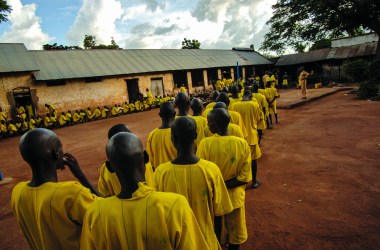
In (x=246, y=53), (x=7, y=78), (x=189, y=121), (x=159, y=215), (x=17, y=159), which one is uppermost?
(x=246, y=53)

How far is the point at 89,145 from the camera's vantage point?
9.78m

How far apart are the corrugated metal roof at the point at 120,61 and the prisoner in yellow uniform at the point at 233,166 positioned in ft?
54.9

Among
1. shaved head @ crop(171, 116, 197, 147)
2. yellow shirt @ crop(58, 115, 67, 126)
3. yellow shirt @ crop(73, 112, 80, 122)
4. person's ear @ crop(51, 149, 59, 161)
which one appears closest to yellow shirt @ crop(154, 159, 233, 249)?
shaved head @ crop(171, 116, 197, 147)

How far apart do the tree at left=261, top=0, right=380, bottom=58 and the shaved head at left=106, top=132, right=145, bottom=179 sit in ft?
67.9

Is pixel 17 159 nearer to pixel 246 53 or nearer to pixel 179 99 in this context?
pixel 179 99

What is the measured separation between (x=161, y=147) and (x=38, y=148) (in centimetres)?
168

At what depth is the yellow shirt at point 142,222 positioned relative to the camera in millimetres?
1373

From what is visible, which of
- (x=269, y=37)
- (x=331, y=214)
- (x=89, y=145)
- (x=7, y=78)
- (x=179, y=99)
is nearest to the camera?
(x=331, y=214)

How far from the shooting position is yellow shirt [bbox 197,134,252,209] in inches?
102

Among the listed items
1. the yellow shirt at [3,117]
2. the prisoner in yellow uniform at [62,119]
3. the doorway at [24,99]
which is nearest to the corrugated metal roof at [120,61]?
the doorway at [24,99]

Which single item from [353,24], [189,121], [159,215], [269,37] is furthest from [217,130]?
[269,37]

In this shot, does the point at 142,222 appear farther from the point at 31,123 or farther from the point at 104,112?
the point at 104,112

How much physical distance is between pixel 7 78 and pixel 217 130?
17.0 metres

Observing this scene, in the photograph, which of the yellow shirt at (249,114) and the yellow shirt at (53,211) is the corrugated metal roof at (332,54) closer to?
the yellow shirt at (249,114)
